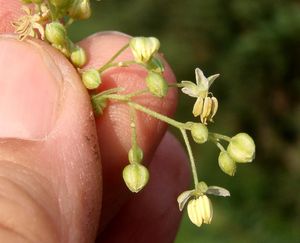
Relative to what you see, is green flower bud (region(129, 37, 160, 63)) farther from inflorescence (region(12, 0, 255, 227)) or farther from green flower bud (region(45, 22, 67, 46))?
green flower bud (region(45, 22, 67, 46))

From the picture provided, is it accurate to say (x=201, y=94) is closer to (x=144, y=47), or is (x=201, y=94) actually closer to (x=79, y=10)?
(x=144, y=47)

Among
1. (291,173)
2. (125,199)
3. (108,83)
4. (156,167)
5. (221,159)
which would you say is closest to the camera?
(221,159)

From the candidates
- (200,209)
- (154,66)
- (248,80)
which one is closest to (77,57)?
(154,66)

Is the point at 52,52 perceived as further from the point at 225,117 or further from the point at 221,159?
the point at 225,117

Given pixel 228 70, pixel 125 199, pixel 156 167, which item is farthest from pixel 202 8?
pixel 125 199

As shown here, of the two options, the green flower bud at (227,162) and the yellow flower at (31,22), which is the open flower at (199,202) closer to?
the green flower bud at (227,162)

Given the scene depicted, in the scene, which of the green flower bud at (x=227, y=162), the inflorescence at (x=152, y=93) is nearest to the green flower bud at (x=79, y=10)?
the inflorescence at (x=152, y=93)

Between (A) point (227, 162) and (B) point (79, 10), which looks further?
(B) point (79, 10)
